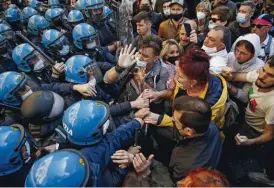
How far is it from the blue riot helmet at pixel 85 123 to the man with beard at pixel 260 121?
1346 mm

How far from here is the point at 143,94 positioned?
2.57m

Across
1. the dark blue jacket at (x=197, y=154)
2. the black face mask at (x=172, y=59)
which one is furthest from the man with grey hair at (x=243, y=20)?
the dark blue jacket at (x=197, y=154)

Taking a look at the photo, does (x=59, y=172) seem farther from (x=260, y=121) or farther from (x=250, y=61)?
(x=250, y=61)

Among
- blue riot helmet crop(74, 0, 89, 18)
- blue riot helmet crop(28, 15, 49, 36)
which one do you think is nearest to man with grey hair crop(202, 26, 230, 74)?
blue riot helmet crop(74, 0, 89, 18)

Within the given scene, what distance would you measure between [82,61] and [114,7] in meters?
3.48

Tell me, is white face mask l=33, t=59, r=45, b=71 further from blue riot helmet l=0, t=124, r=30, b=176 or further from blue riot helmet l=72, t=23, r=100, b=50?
blue riot helmet l=0, t=124, r=30, b=176

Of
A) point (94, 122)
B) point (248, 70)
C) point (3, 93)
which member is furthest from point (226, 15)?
point (3, 93)

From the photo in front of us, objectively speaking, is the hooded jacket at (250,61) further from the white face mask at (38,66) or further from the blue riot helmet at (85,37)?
the white face mask at (38,66)

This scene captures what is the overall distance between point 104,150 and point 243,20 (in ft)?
10.9

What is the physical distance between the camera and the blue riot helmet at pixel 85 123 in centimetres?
178

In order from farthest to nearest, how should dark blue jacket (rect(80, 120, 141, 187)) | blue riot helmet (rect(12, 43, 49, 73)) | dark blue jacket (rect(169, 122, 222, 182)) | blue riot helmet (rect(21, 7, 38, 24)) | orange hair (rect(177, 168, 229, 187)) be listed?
blue riot helmet (rect(21, 7, 38, 24)) → blue riot helmet (rect(12, 43, 49, 73)) → dark blue jacket (rect(169, 122, 222, 182)) → dark blue jacket (rect(80, 120, 141, 187)) → orange hair (rect(177, 168, 229, 187))

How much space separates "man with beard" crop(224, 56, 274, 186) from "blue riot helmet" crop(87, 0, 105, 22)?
11.1 feet

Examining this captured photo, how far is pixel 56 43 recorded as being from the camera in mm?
3891

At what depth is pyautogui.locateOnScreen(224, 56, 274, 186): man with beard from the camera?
2.20m
